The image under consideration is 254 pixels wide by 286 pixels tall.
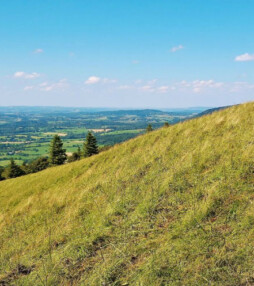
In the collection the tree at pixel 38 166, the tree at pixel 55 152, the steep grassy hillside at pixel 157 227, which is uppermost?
the steep grassy hillside at pixel 157 227

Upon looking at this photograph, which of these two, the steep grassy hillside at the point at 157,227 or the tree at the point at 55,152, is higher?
the steep grassy hillside at the point at 157,227

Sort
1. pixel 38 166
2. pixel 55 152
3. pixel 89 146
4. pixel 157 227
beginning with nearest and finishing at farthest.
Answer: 1. pixel 157 227
2. pixel 55 152
3. pixel 89 146
4. pixel 38 166

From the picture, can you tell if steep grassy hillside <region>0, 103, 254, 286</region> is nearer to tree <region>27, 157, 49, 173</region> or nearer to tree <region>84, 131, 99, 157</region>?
tree <region>84, 131, 99, 157</region>

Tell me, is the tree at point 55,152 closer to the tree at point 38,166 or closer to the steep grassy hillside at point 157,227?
the tree at point 38,166

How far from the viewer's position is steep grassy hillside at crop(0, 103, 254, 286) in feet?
15.2

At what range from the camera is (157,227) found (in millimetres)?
6320

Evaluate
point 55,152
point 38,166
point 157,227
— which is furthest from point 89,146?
point 157,227

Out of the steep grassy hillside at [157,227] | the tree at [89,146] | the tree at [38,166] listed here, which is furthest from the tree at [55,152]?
the steep grassy hillside at [157,227]

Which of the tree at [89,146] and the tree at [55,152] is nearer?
the tree at [55,152]

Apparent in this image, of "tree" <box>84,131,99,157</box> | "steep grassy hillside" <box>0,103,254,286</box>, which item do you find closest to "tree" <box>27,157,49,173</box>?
"tree" <box>84,131,99,157</box>

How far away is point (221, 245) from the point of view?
4852mm

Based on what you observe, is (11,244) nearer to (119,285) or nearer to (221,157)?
(119,285)

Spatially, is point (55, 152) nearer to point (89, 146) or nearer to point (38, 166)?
point (89, 146)

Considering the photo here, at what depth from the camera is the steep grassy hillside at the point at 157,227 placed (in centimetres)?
464
